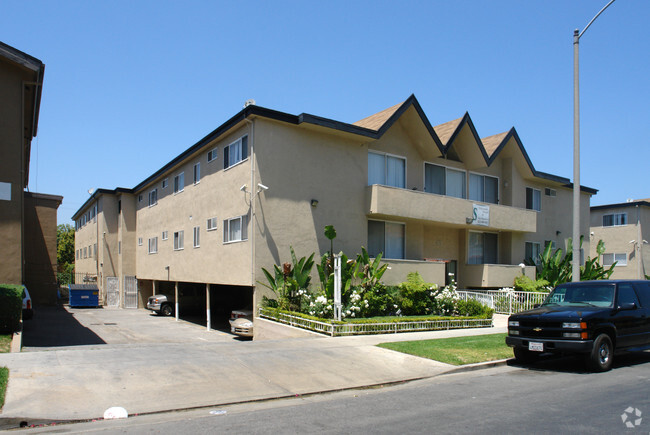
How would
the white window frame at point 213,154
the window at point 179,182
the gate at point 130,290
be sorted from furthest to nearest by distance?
the gate at point 130,290
the window at point 179,182
the white window frame at point 213,154

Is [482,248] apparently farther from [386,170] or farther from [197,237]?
[197,237]

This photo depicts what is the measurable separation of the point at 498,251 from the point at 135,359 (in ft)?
67.9

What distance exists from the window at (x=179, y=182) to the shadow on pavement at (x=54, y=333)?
785 cm

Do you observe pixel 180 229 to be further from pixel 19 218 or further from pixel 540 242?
pixel 540 242

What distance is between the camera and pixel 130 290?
34.3 m

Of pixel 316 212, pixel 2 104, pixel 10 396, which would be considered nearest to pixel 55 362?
pixel 10 396

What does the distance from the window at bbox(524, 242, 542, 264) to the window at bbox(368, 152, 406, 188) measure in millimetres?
9905

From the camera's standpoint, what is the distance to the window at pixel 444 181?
23312 millimetres

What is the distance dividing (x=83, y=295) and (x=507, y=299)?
84.2ft

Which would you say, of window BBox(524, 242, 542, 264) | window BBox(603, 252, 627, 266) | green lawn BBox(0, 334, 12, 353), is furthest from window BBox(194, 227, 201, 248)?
window BBox(603, 252, 627, 266)

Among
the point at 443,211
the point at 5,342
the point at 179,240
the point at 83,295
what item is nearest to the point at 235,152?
the point at 179,240

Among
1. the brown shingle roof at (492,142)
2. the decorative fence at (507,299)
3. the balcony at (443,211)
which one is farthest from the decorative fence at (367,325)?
the brown shingle roof at (492,142)

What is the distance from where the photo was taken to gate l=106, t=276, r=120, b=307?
1385 inches

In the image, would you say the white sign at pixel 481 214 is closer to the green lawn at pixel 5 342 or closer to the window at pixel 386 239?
the window at pixel 386 239
